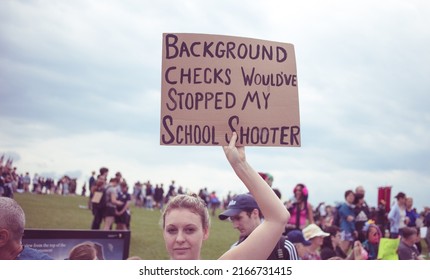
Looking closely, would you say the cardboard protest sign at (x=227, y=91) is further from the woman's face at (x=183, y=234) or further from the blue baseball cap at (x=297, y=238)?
the blue baseball cap at (x=297, y=238)

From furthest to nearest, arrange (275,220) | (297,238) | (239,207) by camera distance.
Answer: (297,238) → (239,207) → (275,220)

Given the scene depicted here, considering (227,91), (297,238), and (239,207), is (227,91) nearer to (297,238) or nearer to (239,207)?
(239,207)

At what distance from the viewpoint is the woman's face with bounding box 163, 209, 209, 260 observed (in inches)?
79.0

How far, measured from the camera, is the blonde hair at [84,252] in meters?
3.54

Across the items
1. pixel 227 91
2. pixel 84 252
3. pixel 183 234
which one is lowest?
pixel 84 252

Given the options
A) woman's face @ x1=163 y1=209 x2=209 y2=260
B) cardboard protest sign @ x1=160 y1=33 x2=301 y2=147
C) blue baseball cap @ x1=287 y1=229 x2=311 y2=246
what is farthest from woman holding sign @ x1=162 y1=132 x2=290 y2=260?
blue baseball cap @ x1=287 y1=229 x2=311 y2=246

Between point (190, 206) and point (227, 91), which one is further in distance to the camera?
point (227, 91)

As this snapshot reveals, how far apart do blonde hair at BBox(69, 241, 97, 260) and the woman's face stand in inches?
66.2

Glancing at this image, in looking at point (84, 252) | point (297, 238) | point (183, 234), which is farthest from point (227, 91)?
point (297, 238)

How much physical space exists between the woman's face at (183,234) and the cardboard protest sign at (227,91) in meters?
0.59

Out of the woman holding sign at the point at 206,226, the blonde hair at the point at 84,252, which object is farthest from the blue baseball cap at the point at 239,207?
the woman holding sign at the point at 206,226

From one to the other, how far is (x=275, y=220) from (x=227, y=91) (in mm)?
849

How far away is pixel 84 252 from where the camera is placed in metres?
3.59
